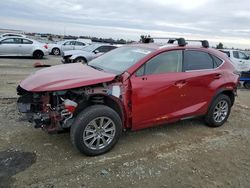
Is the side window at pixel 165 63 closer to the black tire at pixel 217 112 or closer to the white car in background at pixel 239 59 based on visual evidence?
the black tire at pixel 217 112

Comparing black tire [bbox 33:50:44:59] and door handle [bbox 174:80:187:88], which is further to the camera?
black tire [bbox 33:50:44:59]

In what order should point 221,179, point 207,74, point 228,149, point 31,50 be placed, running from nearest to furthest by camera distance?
point 221,179
point 228,149
point 207,74
point 31,50

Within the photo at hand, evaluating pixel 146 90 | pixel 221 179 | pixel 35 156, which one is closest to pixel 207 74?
pixel 146 90

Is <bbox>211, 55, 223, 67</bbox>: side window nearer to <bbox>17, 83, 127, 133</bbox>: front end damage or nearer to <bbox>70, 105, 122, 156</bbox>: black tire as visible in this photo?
<bbox>17, 83, 127, 133</bbox>: front end damage

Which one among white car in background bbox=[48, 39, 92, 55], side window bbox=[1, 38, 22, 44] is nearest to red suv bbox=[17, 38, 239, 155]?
side window bbox=[1, 38, 22, 44]

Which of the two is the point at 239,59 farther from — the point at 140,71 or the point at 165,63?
the point at 140,71

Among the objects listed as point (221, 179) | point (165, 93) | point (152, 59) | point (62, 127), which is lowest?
point (221, 179)

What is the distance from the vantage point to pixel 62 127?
13.9 ft

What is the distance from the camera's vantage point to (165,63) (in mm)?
5074

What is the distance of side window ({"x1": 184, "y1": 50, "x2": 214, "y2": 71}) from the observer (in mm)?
5371

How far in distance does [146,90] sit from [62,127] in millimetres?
1465

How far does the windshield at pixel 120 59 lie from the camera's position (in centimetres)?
485

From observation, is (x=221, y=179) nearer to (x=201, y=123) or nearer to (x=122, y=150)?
(x=122, y=150)

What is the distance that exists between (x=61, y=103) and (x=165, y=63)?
1984 mm
